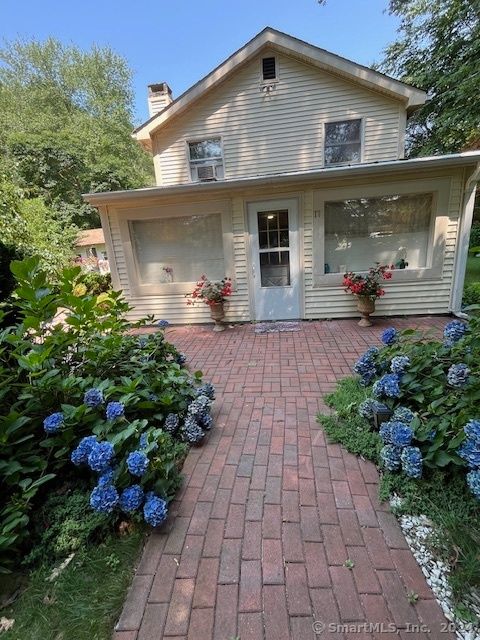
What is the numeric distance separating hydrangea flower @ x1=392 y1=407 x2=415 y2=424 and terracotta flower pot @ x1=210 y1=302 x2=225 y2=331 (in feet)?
12.3

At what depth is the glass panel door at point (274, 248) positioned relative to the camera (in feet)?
17.5

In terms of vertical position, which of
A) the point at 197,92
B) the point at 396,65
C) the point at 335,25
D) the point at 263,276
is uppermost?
the point at 396,65

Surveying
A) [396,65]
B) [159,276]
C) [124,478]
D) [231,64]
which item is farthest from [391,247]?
[396,65]

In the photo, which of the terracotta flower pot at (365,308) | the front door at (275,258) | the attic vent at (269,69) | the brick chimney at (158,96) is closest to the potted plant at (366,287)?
the terracotta flower pot at (365,308)

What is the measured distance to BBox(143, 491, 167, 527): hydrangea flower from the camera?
1.55 meters

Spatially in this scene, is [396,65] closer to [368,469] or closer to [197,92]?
[197,92]

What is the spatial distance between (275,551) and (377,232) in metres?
5.31

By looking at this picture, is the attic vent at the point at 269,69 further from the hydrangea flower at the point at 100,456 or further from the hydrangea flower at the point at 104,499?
the hydrangea flower at the point at 104,499

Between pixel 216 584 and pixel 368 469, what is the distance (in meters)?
1.16

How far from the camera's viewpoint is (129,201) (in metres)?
5.41

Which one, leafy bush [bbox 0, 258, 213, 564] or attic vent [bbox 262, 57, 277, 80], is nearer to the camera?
leafy bush [bbox 0, 258, 213, 564]

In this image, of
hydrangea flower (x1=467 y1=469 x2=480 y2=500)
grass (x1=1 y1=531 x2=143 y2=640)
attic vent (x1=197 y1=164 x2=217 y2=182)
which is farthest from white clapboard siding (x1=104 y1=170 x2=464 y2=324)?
grass (x1=1 y1=531 x2=143 y2=640)

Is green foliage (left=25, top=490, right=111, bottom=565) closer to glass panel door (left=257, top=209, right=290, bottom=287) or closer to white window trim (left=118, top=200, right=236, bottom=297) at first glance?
white window trim (left=118, top=200, right=236, bottom=297)

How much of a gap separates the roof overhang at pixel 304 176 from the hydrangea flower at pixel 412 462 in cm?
425
